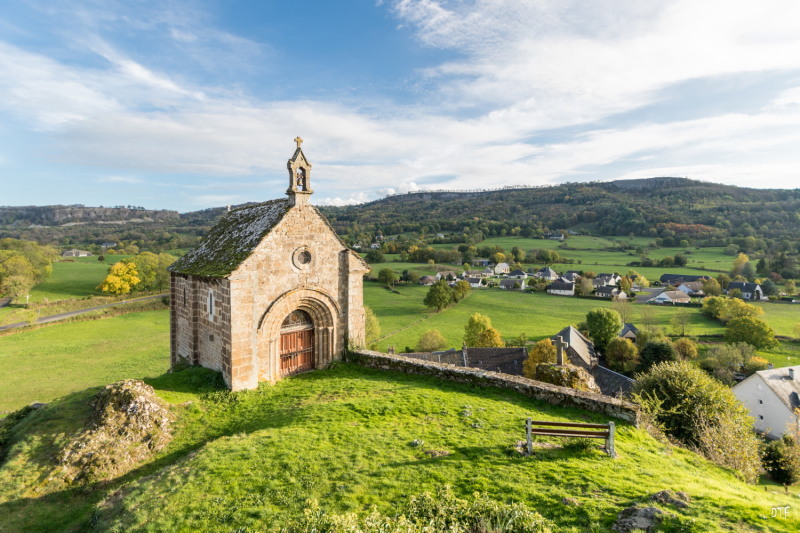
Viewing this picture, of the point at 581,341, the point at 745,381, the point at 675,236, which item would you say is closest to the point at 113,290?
the point at 581,341

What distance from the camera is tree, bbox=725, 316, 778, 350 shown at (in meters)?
46.4

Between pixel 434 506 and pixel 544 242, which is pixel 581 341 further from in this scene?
pixel 544 242

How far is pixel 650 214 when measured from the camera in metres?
142

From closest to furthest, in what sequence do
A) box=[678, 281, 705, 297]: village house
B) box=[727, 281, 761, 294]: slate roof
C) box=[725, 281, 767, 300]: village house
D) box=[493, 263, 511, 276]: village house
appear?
box=[725, 281, 767, 300]: village house, box=[727, 281, 761, 294]: slate roof, box=[678, 281, 705, 297]: village house, box=[493, 263, 511, 276]: village house

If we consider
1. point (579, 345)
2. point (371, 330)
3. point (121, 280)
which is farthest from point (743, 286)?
point (121, 280)

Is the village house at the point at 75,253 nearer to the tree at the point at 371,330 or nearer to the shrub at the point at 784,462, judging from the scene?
the tree at the point at 371,330

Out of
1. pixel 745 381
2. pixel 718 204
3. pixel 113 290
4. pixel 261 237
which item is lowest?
pixel 745 381

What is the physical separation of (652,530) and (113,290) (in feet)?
247

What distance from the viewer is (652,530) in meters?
6.09

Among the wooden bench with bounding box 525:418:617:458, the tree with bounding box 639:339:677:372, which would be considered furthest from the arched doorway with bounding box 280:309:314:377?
the tree with bounding box 639:339:677:372

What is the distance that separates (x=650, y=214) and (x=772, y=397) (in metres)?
128

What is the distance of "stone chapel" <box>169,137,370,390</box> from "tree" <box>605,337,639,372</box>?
40083mm

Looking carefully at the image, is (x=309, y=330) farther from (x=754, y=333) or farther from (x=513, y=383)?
(x=754, y=333)

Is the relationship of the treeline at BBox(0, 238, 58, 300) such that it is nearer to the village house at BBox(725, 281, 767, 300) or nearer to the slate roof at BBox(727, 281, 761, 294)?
the village house at BBox(725, 281, 767, 300)
